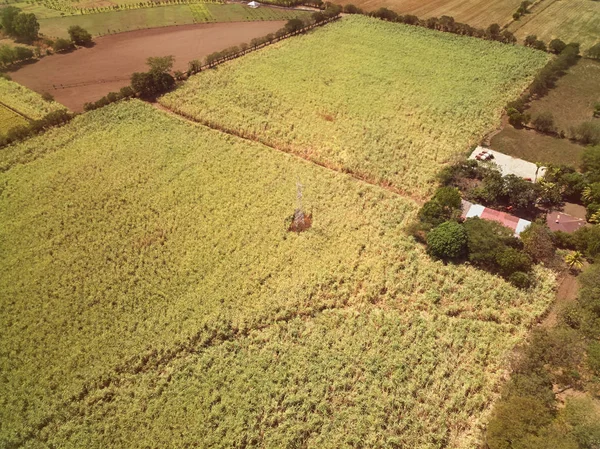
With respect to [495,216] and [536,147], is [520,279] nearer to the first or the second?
[495,216]

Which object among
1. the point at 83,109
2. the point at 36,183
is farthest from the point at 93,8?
the point at 36,183

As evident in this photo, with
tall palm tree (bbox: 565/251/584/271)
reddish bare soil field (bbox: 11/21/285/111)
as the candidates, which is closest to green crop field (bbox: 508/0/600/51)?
reddish bare soil field (bbox: 11/21/285/111)

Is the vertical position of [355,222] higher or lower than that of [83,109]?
lower

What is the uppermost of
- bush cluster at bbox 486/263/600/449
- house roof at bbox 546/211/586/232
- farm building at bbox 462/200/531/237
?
farm building at bbox 462/200/531/237

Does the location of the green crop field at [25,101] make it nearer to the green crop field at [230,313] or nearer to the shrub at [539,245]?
the green crop field at [230,313]

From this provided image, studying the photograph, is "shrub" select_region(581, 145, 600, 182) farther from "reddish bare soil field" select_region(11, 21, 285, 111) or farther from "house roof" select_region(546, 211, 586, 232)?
"reddish bare soil field" select_region(11, 21, 285, 111)

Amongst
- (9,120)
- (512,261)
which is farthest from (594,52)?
(9,120)

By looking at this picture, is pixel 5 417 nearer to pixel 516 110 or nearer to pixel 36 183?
pixel 36 183
